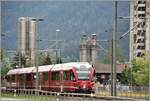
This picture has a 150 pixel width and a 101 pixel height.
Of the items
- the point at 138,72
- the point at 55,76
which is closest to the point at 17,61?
the point at 138,72

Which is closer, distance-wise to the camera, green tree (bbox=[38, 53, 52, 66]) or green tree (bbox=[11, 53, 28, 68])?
green tree (bbox=[38, 53, 52, 66])

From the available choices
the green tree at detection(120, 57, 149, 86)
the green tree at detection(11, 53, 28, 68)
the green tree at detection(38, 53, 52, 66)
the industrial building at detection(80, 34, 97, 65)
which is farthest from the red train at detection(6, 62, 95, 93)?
the green tree at detection(11, 53, 28, 68)

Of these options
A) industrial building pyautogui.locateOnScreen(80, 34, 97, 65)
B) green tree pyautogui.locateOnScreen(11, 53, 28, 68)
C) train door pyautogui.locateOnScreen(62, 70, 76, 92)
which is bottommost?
train door pyautogui.locateOnScreen(62, 70, 76, 92)

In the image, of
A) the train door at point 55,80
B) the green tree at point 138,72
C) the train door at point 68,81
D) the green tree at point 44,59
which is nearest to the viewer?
the train door at point 68,81

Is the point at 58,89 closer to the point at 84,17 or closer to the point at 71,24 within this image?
the point at 71,24

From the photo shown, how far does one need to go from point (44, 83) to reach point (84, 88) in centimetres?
Result: 781

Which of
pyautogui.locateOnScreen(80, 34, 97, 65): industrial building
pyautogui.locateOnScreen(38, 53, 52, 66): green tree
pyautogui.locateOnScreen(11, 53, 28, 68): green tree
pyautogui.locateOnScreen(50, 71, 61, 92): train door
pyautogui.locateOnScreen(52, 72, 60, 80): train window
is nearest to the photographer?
pyautogui.locateOnScreen(50, 71, 61, 92): train door

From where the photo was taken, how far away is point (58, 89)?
5191cm

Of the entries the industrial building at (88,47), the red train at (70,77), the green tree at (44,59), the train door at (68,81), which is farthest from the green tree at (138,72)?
the train door at (68,81)

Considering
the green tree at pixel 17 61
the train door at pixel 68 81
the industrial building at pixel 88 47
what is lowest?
the train door at pixel 68 81

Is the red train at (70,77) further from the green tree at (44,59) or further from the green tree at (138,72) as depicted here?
the green tree at (44,59)

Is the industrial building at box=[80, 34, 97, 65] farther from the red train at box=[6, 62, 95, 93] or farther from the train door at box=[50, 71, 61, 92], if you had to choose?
the train door at box=[50, 71, 61, 92]

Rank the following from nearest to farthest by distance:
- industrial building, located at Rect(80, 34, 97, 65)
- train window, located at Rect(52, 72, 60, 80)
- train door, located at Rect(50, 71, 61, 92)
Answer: train door, located at Rect(50, 71, 61, 92) → train window, located at Rect(52, 72, 60, 80) → industrial building, located at Rect(80, 34, 97, 65)

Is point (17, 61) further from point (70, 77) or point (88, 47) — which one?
point (70, 77)
